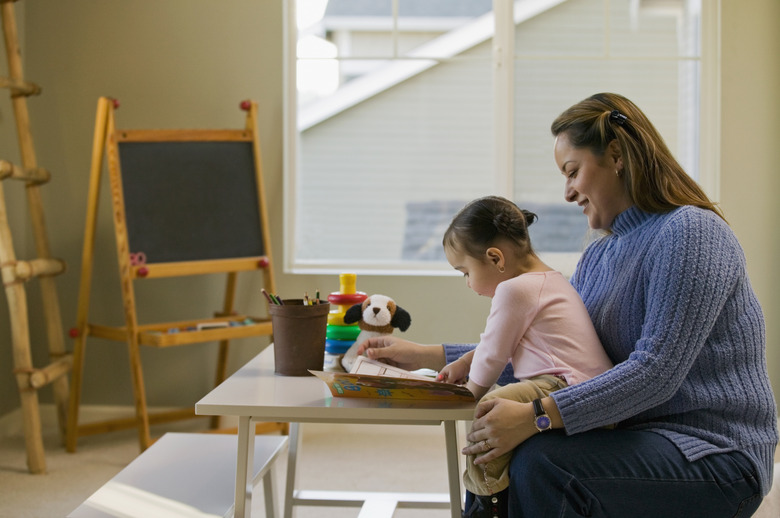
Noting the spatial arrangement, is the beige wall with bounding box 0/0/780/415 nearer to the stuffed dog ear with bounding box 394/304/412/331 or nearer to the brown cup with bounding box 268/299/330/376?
the stuffed dog ear with bounding box 394/304/412/331

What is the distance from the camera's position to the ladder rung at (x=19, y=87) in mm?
2910

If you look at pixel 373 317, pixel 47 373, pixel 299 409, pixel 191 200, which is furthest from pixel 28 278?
pixel 299 409

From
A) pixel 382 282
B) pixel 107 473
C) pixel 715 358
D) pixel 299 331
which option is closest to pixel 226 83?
pixel 382 282

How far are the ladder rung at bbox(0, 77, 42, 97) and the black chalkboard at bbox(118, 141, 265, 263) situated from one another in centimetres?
41

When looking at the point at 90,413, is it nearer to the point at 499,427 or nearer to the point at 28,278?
the point at 28,278

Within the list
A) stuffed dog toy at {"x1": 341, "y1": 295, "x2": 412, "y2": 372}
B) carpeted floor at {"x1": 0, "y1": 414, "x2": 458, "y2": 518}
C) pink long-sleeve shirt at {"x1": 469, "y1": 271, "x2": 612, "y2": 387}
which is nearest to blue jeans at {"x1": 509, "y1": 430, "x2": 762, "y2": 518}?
pink long-sleeve shirt at {"x1": 469, "y1": 271, "x2": 612, "y2": 387}

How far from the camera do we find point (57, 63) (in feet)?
11.0

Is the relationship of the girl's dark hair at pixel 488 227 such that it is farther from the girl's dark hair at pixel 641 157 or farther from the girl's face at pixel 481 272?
the girl's dark hair at pixel 641 157

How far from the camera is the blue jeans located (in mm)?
1180

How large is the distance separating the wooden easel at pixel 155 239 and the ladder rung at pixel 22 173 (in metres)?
0.19

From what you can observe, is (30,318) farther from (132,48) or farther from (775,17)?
(775,17)

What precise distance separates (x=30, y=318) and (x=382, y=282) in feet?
5.03

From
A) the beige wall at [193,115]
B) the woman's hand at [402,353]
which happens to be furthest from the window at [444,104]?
the woman's hand at [402,353]

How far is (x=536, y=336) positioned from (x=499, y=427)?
7.9 inches
